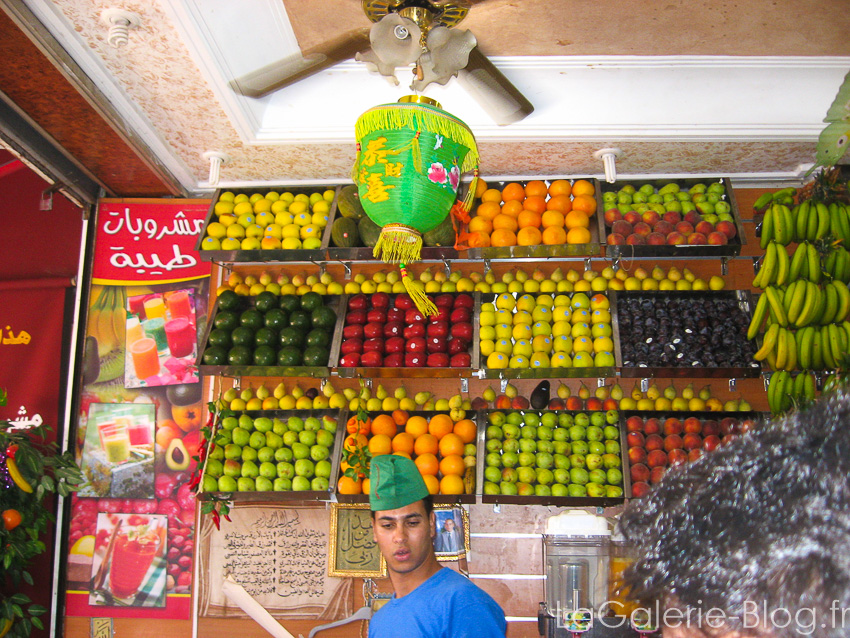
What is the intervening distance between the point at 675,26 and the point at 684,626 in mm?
3178

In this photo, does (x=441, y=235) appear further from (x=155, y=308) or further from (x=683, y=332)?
(x=155, y=308)

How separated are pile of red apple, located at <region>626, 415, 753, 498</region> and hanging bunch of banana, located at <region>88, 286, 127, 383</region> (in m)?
3.28

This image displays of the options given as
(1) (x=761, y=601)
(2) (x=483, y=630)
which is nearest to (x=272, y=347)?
(2) (x=483, y=630)

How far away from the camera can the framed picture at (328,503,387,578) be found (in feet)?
11.2

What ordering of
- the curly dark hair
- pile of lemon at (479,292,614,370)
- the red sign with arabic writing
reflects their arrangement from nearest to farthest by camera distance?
the curly dark hair < pile of lemon at (479,292,614,370) < the red sign with arabic writing

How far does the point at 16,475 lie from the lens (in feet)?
10.1

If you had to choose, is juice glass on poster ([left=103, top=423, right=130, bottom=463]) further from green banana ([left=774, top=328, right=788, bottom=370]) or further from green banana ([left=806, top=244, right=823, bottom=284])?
green banana ([left=806, top=244, right=823, bottom=284])

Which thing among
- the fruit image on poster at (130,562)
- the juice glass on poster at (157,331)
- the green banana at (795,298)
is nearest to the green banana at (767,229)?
the green banana at (795,298)

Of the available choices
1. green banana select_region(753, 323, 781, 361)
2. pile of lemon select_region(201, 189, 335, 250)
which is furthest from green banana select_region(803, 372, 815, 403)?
pile of lemon select_region(201, 189, 335, 250)

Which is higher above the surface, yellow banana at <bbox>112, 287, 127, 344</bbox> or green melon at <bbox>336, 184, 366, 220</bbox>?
green melon at <bbox>336, 184, 366, 220</bbox>

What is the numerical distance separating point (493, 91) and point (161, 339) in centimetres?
267

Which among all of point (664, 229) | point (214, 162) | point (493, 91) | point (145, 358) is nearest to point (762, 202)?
point (664, 229)

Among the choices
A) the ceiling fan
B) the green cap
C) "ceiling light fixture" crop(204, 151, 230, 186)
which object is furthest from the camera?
"ceiling light fixture" crop(204, 151, 230, 186)

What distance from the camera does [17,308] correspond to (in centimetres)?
378
